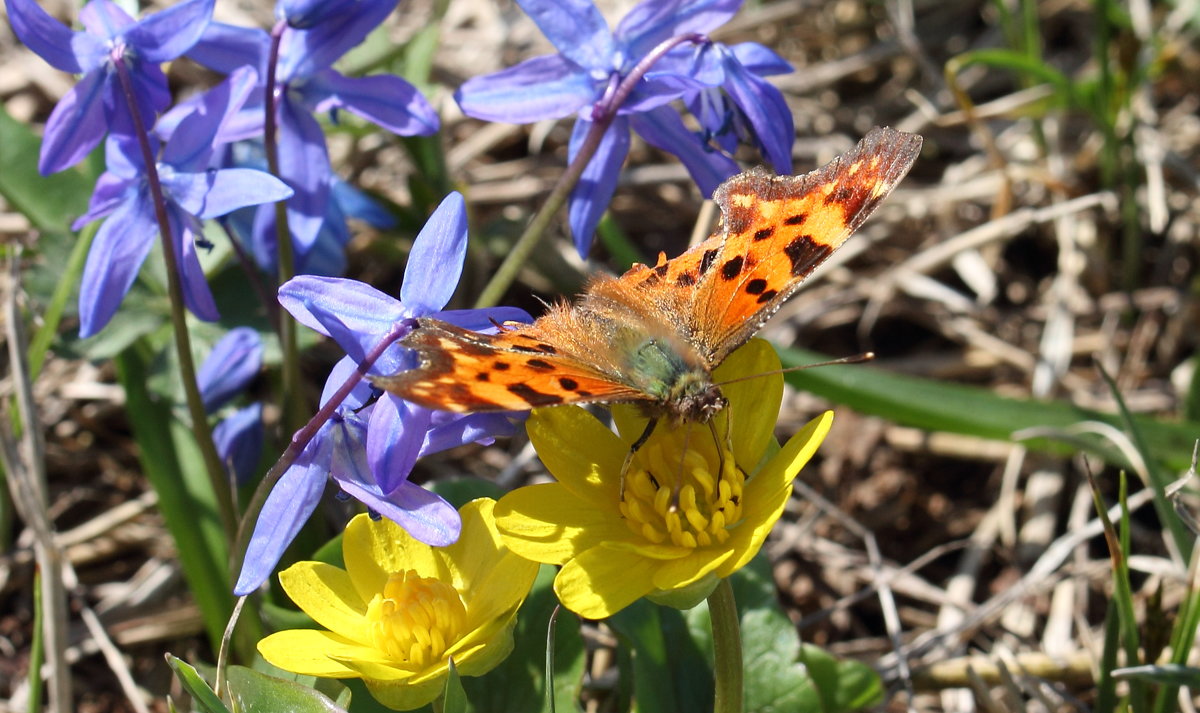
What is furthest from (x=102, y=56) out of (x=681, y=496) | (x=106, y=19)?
(x=681, y=496)

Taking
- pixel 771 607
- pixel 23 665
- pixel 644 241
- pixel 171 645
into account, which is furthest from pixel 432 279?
pixel 644 241

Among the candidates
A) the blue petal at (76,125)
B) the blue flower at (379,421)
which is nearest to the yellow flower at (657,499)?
the blue flower at (379,421)

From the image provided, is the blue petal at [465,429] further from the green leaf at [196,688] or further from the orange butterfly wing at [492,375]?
the green leaf at [196,688]

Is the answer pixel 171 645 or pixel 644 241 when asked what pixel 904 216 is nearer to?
pixel 644 241

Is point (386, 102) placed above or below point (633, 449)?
above

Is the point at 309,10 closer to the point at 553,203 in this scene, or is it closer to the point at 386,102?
the point at 386,102

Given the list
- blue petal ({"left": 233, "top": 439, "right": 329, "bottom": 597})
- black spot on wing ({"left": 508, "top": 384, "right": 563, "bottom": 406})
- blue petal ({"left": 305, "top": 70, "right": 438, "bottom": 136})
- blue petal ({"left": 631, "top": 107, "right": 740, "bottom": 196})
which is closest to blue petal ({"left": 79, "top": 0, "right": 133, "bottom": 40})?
blue petal ({"left": 305, "top": 70, "right": 438, "bottom": 136})
